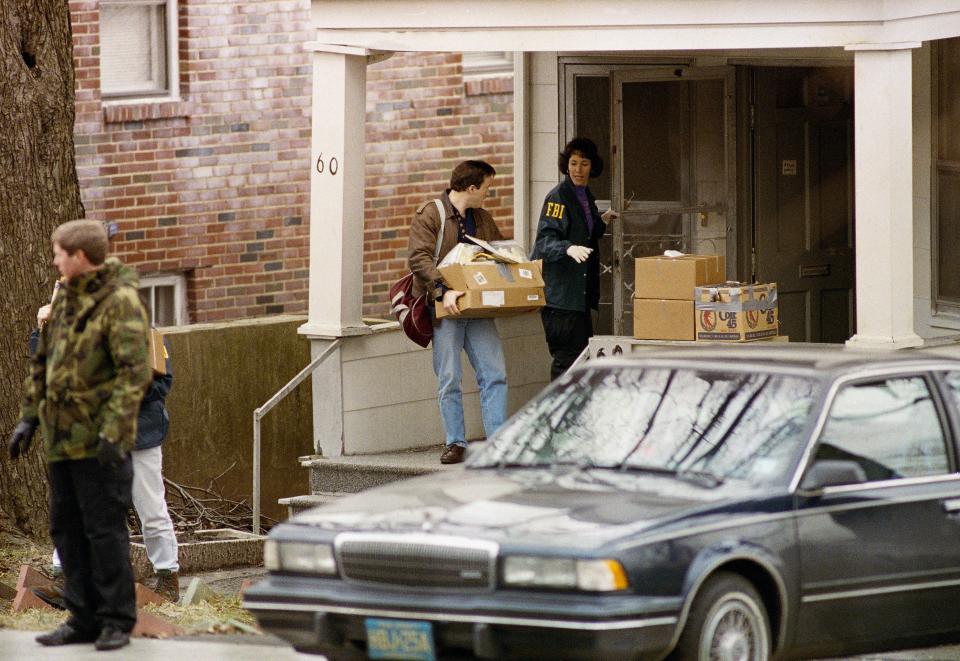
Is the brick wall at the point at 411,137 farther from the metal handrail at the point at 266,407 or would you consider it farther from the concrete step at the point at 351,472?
the concrete step at the point at 351,472

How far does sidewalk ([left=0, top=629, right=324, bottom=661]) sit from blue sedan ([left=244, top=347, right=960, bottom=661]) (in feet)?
2.98

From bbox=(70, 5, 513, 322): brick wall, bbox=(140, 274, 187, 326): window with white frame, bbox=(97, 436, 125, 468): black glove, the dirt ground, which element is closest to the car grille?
bbox=(97, 436, 125, 468): black glove

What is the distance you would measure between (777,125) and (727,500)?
736 cm

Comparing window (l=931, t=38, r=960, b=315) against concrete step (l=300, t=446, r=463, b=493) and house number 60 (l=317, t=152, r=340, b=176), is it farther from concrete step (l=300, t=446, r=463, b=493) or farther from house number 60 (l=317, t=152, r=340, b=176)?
house number 60 (l=317, t=152, r=340, b=176)

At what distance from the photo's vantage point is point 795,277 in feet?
44.4

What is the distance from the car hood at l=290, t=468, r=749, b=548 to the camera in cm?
616

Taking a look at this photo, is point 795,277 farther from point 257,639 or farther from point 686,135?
point 257,639

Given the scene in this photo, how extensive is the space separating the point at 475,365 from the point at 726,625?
4856mm

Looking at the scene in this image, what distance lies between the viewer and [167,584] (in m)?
9.03

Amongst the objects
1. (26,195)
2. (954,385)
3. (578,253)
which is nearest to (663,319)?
(578,253)

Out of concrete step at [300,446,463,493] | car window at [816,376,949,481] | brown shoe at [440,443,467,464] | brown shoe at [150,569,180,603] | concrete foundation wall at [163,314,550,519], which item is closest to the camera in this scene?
car window at [816,376,949,481]

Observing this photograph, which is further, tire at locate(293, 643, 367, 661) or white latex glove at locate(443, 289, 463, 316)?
white latex glove at locate(443, 289, 463, 316)

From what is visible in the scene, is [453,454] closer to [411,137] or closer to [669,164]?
[669,164]

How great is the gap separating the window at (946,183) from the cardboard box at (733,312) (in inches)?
78.7
